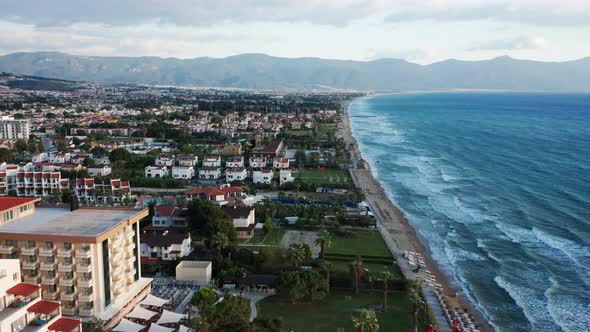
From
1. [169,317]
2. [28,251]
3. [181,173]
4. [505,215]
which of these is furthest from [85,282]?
[505,215]

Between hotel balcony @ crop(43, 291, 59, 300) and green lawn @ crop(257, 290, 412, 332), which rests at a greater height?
hotel balcony @ crop(43, 291, 59, 300)

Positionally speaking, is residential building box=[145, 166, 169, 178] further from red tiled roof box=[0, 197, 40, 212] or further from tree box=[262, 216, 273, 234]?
red tiled roof box=[0, 197, 40, 212]

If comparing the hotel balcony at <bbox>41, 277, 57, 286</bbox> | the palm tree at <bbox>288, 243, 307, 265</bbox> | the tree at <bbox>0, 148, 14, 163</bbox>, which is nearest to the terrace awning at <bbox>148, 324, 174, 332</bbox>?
the hotel balcony at <bbox>41, 277, 57, 286</bbox>

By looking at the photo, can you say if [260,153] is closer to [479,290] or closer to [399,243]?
[399,243]

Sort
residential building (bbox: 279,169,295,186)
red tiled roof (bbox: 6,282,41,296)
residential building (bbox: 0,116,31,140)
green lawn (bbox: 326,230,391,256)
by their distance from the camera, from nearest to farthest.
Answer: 1. red tiled roof (bbox: 6,282,41,296)
2. green lawn (bbox: 326,230,391,256)
3. residential building (bbox: 279,169,295,186)
4. residential building (bbox: 0,116,31,140)

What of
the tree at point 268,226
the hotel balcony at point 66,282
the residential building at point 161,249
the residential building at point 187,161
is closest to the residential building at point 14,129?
the residential building at point 187,161
